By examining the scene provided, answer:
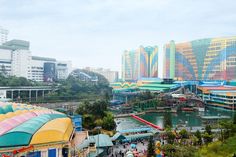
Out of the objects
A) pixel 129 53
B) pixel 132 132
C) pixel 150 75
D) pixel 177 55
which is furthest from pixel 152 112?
pixel 129 53

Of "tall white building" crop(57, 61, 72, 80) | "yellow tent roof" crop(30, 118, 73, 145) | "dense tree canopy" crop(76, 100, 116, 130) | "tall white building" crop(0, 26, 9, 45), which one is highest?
"tall white building" crop(0, 26, 9, 45)

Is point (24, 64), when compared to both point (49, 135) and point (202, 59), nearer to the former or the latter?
point (202, 59)

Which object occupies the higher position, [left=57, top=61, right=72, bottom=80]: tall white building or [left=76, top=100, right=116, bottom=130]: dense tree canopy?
[left=57, top=61, right=72, bottom=80]: tall white building

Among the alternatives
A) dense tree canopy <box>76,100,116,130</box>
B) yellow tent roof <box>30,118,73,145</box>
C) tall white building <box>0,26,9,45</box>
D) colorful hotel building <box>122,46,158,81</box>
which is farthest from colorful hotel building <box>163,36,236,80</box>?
tall white building <box>0,26,9,45</box>

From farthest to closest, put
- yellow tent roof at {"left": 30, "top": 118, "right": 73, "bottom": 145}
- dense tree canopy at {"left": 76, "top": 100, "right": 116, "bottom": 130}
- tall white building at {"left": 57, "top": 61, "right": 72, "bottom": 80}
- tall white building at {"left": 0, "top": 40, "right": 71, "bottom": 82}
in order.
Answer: tall white building at {"left": 57, "top": 61, "right": 72, "bottom": 80}
tall white building at {"left": 0, "top": 40, "right": 71, "bottom": 82}
dense tree canopy at {"left": 76, "top": 100, "right": 116, "bottom": 130}
yellow tent roof at {"left": 30, "top": 118, "right": 73, "bottom": 145}

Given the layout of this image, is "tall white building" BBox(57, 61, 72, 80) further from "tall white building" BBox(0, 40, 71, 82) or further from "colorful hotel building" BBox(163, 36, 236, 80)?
"colorful hotel building" BBox(163, 36, 236, 80)

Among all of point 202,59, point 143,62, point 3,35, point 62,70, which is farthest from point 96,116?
point 3,35
